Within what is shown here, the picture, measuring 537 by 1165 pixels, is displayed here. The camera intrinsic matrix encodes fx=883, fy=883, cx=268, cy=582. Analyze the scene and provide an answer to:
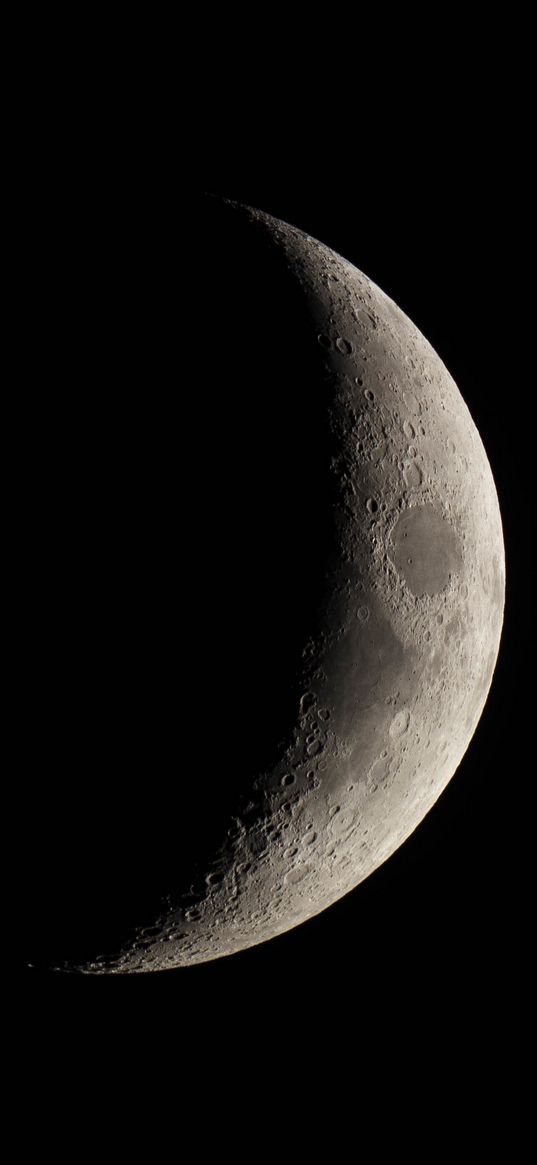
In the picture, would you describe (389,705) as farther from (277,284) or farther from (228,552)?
(277,284)

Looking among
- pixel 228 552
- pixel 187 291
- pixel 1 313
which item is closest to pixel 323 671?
pixel 228 552

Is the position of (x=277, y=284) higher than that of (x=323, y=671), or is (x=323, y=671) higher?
(x=277, y=284)

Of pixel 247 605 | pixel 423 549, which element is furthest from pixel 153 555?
pixel 423 549

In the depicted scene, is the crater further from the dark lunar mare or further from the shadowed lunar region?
A: the dark lunar mare

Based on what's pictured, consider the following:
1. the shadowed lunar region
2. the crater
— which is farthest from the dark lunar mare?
the crater

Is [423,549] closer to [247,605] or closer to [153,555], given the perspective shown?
[247,605]

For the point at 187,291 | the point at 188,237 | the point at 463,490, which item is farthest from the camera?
the point at 463,490

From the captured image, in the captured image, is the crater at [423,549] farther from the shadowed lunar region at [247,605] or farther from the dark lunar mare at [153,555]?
the dark lunar mare at [153,555]

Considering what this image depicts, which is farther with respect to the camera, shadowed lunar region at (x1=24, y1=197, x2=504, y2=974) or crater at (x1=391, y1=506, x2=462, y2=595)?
crater at (x1=391, y1=506, x2=462, y2=595)
